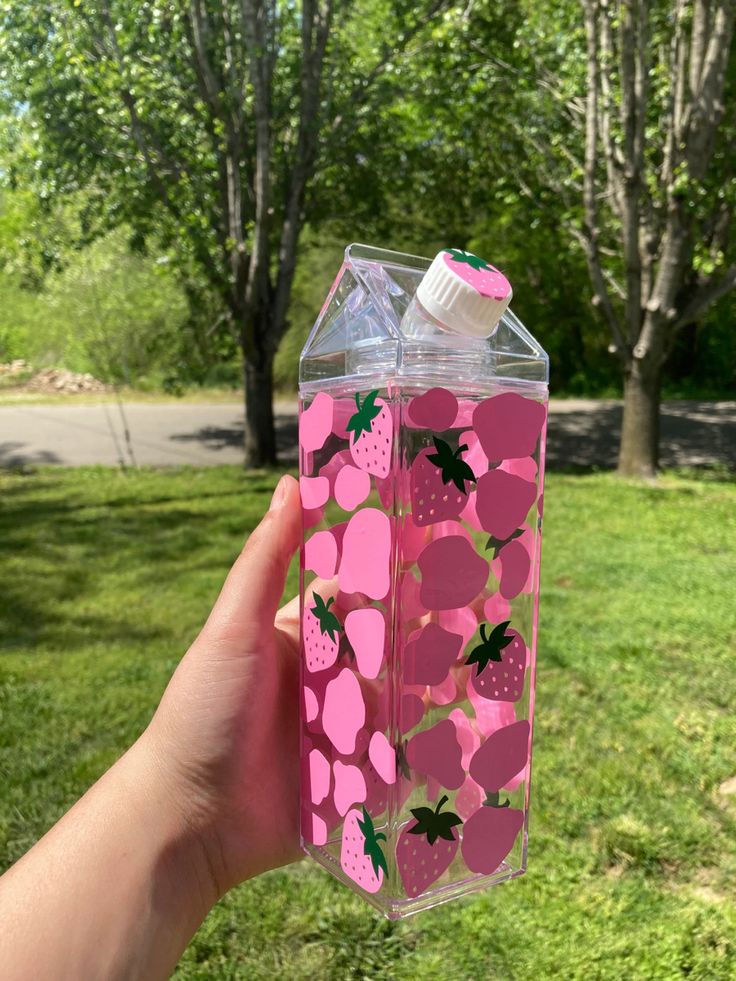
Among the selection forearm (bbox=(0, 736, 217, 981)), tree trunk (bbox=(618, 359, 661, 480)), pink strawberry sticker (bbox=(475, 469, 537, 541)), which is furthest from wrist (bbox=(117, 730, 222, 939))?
tree trunk (bbox=(618, 359, 661, 480))

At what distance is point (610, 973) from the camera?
6.66 ft

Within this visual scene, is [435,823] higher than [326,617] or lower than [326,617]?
lower

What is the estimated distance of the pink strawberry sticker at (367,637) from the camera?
43.1 inches

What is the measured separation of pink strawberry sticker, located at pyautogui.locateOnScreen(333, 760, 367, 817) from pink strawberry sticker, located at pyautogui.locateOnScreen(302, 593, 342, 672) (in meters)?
0.16

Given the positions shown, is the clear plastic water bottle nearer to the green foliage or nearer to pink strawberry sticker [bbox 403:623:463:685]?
pink strawberry sticker [bbox 403:623:463:685]

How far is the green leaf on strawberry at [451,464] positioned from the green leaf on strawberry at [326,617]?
27 centimetres

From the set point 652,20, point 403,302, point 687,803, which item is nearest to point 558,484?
point 652,20

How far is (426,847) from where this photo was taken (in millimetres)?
1134

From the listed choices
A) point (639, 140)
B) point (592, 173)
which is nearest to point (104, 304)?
point (592, 173)

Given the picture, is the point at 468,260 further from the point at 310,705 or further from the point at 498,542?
the point at 310,705

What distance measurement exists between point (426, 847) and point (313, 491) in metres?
0.57

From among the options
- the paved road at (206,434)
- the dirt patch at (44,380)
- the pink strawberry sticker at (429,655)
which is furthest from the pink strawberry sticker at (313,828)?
the dirt patch at (44,380)

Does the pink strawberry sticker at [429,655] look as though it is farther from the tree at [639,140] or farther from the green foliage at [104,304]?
the green foliage at [104,304]

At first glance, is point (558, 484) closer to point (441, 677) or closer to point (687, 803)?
point (687, 803)
